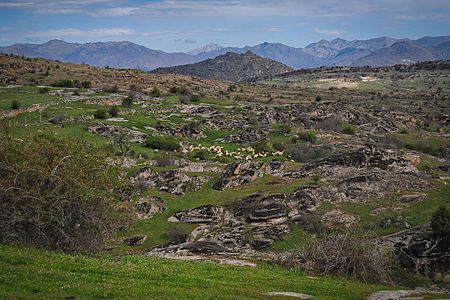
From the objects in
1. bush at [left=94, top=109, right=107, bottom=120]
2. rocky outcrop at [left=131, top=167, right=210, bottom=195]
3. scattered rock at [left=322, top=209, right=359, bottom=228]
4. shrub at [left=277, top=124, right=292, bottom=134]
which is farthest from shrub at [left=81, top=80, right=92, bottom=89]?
scattered rock at [left=322, top=209, right=359, bottom=228]

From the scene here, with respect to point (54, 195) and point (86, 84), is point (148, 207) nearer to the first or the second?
point (54, 195)

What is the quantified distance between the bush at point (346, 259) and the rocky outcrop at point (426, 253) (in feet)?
13.8

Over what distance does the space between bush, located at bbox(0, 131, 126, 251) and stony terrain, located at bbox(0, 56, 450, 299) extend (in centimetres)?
369

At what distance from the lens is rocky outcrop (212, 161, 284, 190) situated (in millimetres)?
48781

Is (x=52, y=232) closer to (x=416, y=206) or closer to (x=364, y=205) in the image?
(x=364, y=205)

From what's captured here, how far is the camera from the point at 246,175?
164 ft

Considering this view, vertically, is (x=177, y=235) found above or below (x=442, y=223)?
below

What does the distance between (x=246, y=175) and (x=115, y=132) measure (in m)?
20.3

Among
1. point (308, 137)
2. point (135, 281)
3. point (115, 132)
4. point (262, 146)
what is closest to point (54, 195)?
point (135, 281)

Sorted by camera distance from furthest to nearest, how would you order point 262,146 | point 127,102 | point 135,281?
→ point 127,102 → point 262,146 → point 135,281

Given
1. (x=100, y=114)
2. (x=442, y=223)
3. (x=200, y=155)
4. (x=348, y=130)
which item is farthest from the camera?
(x=348, y=130)

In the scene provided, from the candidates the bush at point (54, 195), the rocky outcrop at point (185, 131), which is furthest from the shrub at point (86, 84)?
the bush at point (54, 195)

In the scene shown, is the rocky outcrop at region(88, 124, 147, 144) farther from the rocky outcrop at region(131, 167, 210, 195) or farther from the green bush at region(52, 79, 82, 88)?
the green bush at region(52, 79, 82, 88)

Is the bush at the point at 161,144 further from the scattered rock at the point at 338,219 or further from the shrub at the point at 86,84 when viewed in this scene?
the shrub at the point at 86,84
